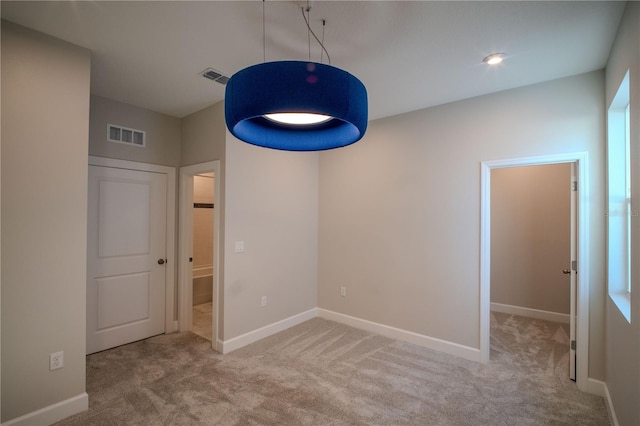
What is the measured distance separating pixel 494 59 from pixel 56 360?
4.01 metres

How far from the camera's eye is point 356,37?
211 centimetres

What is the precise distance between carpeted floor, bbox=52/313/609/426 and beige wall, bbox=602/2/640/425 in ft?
1.58

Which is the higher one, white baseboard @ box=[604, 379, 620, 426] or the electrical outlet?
the electrical outlet

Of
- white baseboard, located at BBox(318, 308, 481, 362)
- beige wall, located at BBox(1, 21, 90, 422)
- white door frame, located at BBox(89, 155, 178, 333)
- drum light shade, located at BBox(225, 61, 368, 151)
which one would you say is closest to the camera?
drum light shade, located at BBox(225, 61, 368, 151)

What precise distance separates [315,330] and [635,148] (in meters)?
3.41

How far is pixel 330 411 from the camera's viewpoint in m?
2.23

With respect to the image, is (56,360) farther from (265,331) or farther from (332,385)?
(332,385)

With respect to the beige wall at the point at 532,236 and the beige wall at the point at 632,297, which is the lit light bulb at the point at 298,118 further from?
the beige wall at the point at 532,236

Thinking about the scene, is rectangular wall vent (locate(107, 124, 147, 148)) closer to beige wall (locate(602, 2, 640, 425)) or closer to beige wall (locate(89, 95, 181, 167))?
beige wall (locate(89, 95, 181, 167))

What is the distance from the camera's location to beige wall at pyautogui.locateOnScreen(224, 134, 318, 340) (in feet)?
10.7

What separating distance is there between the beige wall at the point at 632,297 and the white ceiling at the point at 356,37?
0.21 meters

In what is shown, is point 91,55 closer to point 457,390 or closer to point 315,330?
point 315,330

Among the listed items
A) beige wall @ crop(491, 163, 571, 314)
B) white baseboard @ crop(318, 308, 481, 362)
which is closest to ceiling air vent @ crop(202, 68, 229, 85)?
white baseboard @ crop(318, 308, 481, 362)

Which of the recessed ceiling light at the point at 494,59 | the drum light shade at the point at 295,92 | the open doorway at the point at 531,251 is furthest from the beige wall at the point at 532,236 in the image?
the drum light shade at the point at 295,92
